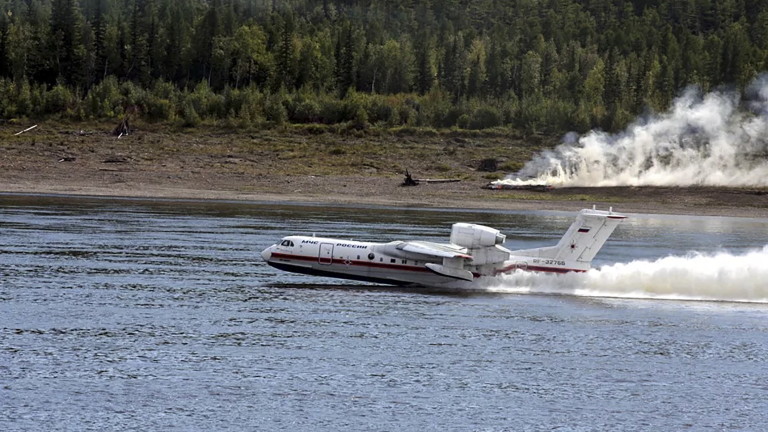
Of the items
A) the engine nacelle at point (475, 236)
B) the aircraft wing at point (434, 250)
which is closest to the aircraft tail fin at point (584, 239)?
the engine nacelle at point (475, 236)

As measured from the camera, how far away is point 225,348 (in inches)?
1612

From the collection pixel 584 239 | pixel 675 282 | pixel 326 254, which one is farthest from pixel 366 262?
pixel 675 282

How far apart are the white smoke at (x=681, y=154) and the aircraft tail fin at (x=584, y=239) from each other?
56.5 meters

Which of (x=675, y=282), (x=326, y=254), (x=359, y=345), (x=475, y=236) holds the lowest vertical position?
(x=359, y=345)

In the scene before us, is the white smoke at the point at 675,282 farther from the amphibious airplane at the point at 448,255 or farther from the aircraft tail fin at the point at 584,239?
the aircraft tail fin at the point at 584,239

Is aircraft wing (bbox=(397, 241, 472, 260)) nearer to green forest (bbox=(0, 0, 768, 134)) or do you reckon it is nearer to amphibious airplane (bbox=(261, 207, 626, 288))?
amphibious airplane (bbox=(261, 207, 626, 288))

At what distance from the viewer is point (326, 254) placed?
5303 cm

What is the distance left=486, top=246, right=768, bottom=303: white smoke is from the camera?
54031 mm

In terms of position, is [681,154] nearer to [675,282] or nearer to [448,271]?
[675,282]

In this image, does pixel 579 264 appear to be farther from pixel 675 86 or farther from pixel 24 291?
pixel 675 86

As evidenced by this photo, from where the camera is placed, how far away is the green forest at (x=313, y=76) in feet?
468

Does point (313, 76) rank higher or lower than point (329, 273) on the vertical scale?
higher

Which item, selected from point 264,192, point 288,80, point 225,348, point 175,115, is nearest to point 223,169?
point 264,192

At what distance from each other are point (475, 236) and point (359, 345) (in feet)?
39.9
